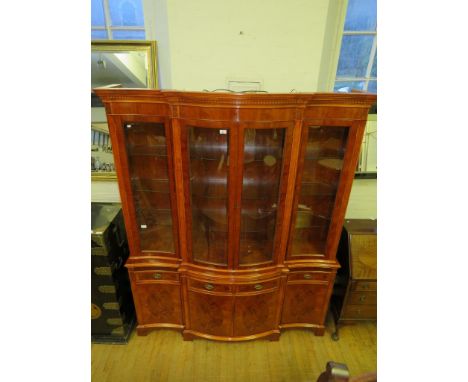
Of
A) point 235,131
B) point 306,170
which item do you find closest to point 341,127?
point 306,170

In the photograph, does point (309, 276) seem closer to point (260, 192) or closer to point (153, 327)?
point (260, 192)

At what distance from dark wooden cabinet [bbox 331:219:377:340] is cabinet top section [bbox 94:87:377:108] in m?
1.01

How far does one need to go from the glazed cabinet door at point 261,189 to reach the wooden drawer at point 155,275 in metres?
0.50

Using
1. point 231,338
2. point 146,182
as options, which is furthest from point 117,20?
point 231,338

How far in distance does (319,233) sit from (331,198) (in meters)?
0.30

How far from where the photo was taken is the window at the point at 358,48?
1814 mm

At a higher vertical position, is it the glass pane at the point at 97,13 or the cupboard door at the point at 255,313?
the glass pane at the point at 97,13

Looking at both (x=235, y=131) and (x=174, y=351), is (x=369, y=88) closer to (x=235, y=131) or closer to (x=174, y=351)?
(x=235, y=131)

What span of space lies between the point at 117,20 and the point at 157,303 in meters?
2.13

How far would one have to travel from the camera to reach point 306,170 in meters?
1.62

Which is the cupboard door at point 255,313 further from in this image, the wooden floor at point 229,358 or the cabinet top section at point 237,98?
the cabinet top section at point 237,98

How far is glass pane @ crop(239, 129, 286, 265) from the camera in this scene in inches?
57.3

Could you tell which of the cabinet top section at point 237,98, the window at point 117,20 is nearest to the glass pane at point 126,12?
the window at point 117,20

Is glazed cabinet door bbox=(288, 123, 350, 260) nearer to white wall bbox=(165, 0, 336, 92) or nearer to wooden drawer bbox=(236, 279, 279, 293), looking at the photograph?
wooden drawer bbox=(236, 279, 279, 293)
